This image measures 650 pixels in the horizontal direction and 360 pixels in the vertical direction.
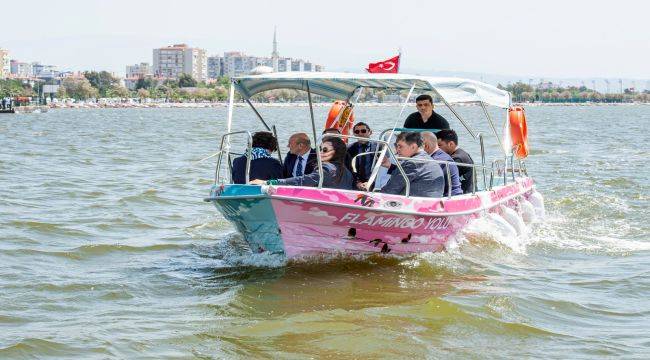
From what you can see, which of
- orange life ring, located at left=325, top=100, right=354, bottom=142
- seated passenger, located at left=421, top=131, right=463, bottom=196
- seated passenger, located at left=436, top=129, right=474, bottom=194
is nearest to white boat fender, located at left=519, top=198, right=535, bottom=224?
seated passenger, located at left=436, top=129, right=474, bottom=194

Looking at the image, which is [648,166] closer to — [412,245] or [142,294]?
[412,245]

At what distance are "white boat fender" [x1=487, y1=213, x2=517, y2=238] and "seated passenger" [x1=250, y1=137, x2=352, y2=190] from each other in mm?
2909

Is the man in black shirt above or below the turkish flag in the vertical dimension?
below

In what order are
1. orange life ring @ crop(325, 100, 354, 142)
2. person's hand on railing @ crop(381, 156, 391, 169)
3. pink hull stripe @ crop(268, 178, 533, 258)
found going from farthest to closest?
orange life ring @ crop(325, 100, 354, 142) < person's hand on railing @ crop(381, 156, 391, 169) < pink hull stripe @ crop(268, 178, 533, 258)

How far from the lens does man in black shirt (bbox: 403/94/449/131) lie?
546 inches

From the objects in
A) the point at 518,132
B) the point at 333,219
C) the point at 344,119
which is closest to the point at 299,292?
the point at 333,219

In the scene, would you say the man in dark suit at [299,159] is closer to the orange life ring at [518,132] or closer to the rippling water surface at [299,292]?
the rippling water surface at [299,292]

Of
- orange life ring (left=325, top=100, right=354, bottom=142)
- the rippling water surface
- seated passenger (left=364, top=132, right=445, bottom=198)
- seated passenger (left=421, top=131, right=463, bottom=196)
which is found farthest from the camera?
orange life ring (left=325, top=100, right=354, bottom=142)

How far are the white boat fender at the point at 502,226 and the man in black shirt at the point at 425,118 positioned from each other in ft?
4.73

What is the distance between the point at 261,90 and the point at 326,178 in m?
2.93

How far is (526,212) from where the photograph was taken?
1587cm

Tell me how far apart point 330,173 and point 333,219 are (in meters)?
0.58

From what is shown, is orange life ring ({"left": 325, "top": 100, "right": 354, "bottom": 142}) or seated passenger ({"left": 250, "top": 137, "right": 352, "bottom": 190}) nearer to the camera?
seated passenger ({"left": 250, "top": 137, "right": 352, "bottom": 190})

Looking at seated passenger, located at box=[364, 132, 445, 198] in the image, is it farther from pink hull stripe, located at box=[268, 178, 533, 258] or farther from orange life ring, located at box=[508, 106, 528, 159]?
orange life ring, located at box=[508, 106, 528, 159]
